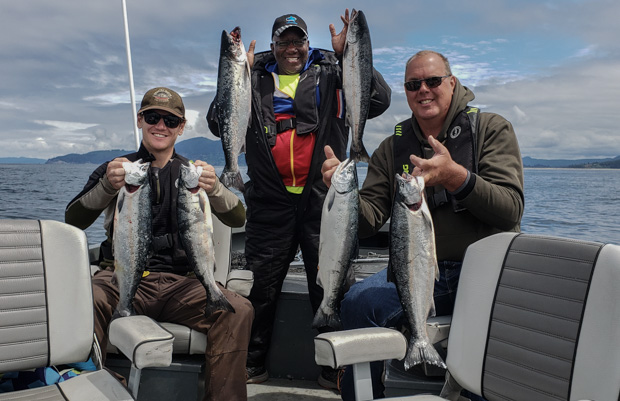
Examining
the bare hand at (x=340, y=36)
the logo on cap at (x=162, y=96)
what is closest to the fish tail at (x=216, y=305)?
the logo on cap at (x=162, y=96)

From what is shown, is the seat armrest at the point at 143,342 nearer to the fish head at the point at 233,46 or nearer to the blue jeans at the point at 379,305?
the blue jeans at the point at 379,305

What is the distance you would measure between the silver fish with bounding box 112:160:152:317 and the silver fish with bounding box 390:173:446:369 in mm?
1380

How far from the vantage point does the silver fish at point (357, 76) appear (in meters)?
3.00

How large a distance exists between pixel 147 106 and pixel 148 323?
1.56 m

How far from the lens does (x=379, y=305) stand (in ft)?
10.6

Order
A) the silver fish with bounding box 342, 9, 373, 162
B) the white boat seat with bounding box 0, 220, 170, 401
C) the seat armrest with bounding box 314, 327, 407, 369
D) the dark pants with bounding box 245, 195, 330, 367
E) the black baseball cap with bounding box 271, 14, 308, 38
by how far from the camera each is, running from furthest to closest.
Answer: the dark pants with bounding box 245, 195, 330, 367, the black baseball cap with bounding box 271, 14, 308, 38, the silver fish with bounding box 342, 9, 373, 162, the white boat seat with bounding box 0, 220, 170, 401, the seat armrest with bounding box 314, 327, 407, 369

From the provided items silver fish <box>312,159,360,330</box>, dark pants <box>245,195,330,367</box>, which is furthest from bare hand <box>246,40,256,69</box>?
dark pants <box>245,195,330,367</box>

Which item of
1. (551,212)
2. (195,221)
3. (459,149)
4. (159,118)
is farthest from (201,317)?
(551,212)

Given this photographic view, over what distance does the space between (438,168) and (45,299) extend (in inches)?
85.5

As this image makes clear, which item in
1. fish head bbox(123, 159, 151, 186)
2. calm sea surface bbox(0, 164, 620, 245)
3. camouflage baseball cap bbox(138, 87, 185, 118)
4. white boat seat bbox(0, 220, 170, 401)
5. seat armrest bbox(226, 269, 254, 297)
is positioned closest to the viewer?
white boat seat bbox(0, 220, 170, 401)

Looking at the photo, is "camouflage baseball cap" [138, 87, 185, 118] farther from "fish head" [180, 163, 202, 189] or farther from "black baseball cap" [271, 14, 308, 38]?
"black baseball cap" [271, 14, 308, 38]

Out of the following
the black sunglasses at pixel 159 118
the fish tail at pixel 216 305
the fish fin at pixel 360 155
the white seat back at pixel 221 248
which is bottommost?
the fish tail at pixel 216 305

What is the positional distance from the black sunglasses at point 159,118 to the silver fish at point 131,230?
0.67 m

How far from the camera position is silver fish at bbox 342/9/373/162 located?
3004mm
